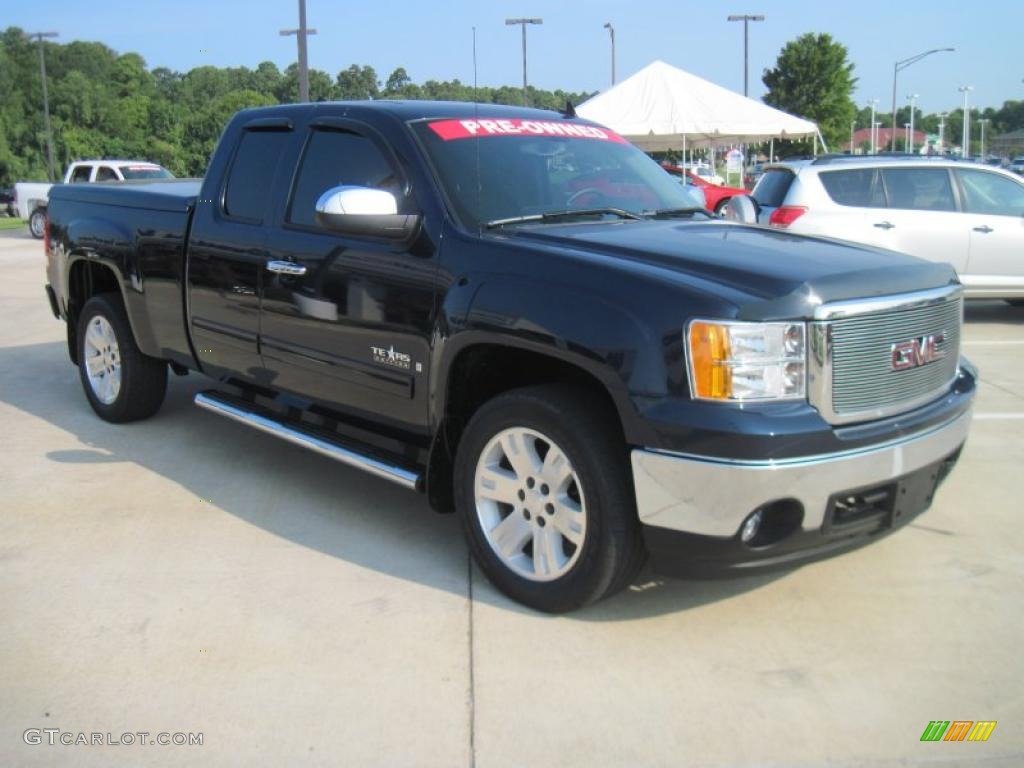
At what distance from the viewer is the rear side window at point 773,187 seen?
10.2 metres

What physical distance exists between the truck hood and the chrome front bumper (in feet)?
1.60

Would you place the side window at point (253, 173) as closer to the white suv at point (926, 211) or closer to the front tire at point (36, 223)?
the white suv at point (926, 211)

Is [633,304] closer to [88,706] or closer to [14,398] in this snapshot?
[88,706]

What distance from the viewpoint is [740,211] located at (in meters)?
5.09

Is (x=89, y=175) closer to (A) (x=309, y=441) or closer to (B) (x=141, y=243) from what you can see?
(B) (x=141, y=243)

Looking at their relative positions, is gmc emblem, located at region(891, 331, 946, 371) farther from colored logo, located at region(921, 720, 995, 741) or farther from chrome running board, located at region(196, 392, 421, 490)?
chrome running board, located at region(196, 392, 421, 490)

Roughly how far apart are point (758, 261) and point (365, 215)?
1.50m

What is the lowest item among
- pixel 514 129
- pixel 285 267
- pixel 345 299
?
pixel 345 299

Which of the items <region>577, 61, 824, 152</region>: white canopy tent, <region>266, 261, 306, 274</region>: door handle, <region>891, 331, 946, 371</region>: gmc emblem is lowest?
<region>891, 331, 946, 371</region>: gmc emblem

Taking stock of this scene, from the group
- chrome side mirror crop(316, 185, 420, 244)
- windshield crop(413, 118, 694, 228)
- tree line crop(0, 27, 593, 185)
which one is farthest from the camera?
tree line crop(0, 27, 593, 185)

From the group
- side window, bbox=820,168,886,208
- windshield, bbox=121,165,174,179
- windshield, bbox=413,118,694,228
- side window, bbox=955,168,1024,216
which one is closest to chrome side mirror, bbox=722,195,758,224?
windshield, bbox=413,118,694,228

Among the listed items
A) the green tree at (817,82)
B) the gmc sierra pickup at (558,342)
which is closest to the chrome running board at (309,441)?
the gmc sierra pickup at (558,342)

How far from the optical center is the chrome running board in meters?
4.09

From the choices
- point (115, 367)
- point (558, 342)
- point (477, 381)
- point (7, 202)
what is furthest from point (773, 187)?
point (7, 202)
